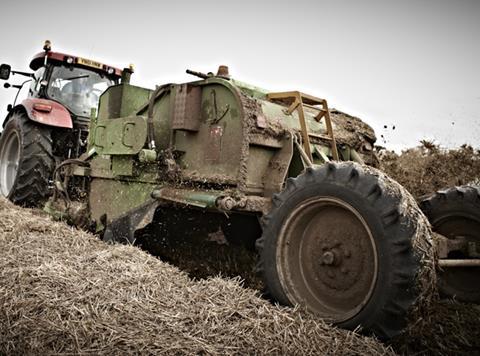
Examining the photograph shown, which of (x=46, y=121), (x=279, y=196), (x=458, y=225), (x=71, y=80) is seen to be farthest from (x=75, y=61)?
(x=458, y=225)

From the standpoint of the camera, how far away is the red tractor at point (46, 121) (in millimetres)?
5578

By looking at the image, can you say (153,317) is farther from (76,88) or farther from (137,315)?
(76,88)

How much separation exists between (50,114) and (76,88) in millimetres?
981

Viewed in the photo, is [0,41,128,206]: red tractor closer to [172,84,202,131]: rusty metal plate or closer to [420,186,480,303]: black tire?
[172,84,202,131]: rusty metal plate

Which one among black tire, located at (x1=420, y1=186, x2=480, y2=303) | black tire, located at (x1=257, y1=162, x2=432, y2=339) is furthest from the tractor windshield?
black tire, located at (x1=420, y1=186, x2=480, y2=303)

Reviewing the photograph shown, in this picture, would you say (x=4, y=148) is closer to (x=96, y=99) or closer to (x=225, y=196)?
(x=96, y=99)

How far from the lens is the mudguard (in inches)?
220

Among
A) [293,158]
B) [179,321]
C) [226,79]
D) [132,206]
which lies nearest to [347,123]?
[293,158]

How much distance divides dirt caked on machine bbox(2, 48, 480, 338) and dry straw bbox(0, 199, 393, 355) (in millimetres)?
241

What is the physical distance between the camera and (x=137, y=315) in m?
2.39

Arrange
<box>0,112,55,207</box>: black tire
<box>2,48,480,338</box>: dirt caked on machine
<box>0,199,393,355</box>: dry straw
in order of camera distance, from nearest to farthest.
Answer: <box>0,199,393,355</box>: dry straw, <box>2,48,480,338</box>: dirt caked on machine, <box>0,112,55,207</box>: black tire

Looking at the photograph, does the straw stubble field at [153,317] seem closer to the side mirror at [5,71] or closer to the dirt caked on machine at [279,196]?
the dirt caked on machine at [279,196]

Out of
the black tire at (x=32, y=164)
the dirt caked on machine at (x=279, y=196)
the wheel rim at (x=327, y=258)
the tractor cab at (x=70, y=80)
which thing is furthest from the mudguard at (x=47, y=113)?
the wheel rim at (x=327, y=258)

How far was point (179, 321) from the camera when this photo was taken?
7.70 ft
